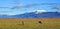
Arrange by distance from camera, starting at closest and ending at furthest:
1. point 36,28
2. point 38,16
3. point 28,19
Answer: point 36,28 < point 38,16 < point 28,19

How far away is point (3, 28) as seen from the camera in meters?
17.0

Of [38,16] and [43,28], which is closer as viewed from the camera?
[43,28]

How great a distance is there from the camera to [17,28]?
54.7 feet

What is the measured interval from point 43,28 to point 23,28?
70.9 inches

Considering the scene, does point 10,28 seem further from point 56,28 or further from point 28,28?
point 56,28

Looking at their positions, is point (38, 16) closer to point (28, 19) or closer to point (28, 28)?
point (28, 19)

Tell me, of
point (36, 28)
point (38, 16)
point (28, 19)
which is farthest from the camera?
point (28, 19)

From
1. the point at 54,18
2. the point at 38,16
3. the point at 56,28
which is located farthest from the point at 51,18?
the point at 56,28

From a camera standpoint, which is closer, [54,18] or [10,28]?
[10,28]

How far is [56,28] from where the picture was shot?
54.3 feet

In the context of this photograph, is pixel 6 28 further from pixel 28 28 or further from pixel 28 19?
pixel 28 19

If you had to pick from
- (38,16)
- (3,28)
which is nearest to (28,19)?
(38,16)

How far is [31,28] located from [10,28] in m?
1.92

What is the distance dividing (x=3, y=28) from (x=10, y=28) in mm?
799
